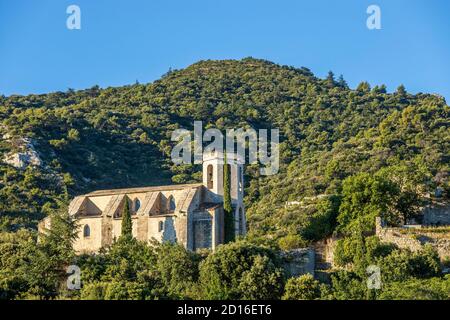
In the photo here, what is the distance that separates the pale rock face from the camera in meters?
81.3

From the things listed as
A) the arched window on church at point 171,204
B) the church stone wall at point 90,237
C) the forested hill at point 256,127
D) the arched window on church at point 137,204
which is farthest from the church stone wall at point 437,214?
the church stone wall at point 90,237

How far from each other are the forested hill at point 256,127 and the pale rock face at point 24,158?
0.35 meters

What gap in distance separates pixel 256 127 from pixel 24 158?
3149cm

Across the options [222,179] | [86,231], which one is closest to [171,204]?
[222,179]

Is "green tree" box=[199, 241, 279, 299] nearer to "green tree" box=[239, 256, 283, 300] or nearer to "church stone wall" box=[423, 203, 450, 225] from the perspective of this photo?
"green tree" box=[239, 256, 283, 300]

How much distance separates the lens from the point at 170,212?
58.4 metres

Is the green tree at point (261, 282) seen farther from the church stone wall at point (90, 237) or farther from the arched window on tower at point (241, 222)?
the church stone wall at point (90, 237)

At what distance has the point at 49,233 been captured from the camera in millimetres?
55656

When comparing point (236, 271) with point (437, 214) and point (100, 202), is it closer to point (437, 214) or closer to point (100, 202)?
point (100, 202)

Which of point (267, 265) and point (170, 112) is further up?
point (170, 112)
